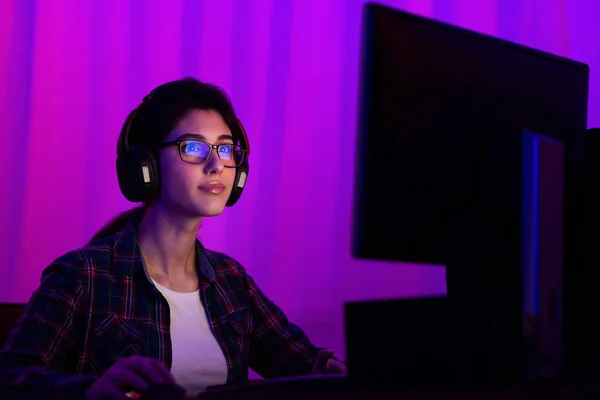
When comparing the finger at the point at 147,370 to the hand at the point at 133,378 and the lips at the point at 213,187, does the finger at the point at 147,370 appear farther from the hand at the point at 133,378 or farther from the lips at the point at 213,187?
the lips at the point at 213,187

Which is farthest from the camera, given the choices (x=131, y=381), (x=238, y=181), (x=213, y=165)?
(x=238, y=181)

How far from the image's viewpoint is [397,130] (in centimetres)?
81

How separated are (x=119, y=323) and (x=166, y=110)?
1.69 feet

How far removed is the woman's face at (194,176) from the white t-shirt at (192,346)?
0.20 meters

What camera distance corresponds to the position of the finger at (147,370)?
32.3 inches

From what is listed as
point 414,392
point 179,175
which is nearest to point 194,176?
point 179,175

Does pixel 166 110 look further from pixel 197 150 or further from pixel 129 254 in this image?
pixel 129 254

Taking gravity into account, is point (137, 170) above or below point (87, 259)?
above

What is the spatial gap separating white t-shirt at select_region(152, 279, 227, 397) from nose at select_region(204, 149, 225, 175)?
0.29 metres

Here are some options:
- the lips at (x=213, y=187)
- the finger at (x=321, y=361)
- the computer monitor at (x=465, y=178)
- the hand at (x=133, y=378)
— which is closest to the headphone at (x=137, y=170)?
the lips at (x=213, y=187)

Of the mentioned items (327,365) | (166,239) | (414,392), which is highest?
(166,239)

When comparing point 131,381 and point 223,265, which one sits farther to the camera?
point 223,265

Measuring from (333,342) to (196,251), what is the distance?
2.78 ft

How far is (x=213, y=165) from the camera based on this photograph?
1.51 metres
